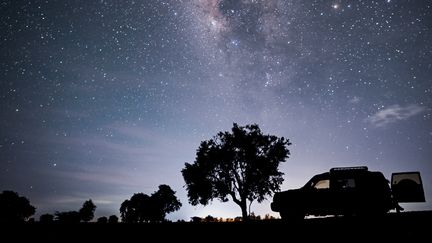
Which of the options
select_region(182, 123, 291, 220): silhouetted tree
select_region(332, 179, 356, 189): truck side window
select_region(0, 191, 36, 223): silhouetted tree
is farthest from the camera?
select_region(0, 191, 36, 223): silhouetted tree

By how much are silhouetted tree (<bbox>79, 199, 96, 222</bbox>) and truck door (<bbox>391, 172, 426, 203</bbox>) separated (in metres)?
103

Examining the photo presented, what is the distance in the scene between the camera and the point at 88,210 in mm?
99062

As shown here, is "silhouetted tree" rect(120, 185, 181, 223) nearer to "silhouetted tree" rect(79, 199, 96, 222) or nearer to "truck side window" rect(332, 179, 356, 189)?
"silhouetted tree" rect(79, 199, 96, 222)

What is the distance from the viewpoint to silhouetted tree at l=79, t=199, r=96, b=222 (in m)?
96.7

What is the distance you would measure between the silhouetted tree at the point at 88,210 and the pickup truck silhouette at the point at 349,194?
99.6 meters

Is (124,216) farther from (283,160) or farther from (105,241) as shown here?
(105,241)

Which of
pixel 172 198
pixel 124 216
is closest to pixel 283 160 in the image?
pixel 172 198

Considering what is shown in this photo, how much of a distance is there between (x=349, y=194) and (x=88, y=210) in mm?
103964

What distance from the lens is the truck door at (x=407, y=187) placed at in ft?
33.3

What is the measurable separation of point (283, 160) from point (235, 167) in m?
5.83

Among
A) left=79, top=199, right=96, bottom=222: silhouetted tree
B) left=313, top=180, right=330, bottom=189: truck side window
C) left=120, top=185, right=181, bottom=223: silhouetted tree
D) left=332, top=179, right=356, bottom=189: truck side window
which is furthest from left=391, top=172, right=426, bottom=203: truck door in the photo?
left=79, top=199, right=96, bottom=222: silhouetted tree

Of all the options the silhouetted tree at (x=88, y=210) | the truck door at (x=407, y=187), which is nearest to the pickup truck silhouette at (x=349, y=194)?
the truck door at (x=407, y=187)

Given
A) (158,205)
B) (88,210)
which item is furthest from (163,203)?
(88,210)

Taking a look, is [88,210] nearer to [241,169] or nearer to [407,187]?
[241,169]
